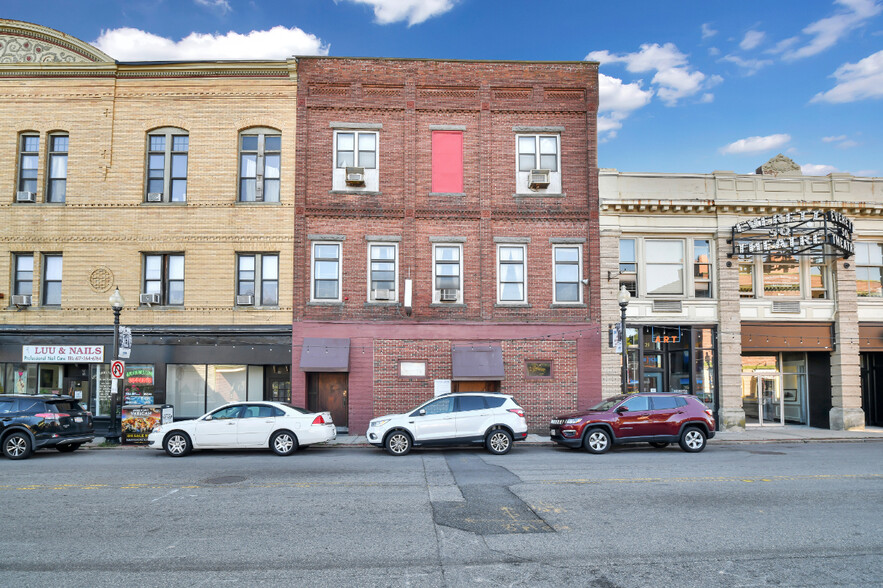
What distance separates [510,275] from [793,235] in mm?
9718

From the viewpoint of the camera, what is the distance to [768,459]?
14156 millimetres

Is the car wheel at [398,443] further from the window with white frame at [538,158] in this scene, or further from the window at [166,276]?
the window with white frame at [538,158]

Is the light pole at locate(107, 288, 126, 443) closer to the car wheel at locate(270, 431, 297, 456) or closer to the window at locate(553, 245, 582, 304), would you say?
the car wheel at locate(270, 431, 297, 456)

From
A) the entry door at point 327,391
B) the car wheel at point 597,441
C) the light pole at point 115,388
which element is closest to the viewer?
the car wheel at point 597,441

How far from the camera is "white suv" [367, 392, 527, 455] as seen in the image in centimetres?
1515

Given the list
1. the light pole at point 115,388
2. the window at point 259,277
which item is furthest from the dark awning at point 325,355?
the light pole at point 115,388

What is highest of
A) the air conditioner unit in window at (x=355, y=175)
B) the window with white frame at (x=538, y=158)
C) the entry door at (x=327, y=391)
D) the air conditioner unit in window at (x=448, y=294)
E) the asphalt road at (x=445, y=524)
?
the window with white frame at (x=538, y=158)

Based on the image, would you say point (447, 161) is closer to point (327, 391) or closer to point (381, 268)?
point (381, 268)

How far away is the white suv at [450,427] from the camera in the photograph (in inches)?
596

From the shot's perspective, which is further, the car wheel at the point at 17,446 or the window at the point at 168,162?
the window at the point at 168,162

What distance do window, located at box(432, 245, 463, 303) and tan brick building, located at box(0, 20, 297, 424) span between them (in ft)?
16.2

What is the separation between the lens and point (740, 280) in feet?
71.3

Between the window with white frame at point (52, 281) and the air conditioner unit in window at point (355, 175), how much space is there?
10156 mm

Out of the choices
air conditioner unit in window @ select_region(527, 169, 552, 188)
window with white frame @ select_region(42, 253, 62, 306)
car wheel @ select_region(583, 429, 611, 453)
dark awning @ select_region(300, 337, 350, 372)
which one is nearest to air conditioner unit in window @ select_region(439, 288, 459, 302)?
dark awning @ select_region(300, 337, 350, 372)
